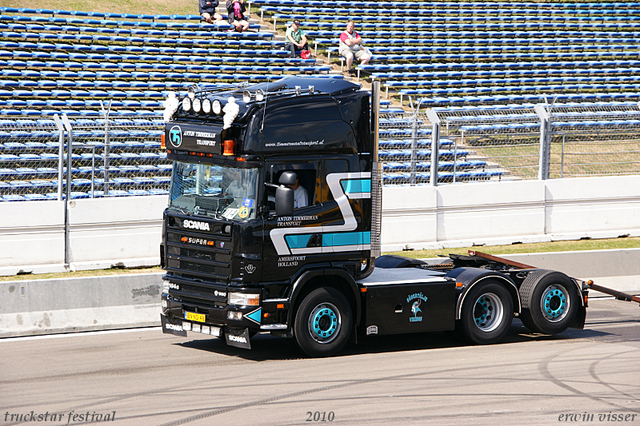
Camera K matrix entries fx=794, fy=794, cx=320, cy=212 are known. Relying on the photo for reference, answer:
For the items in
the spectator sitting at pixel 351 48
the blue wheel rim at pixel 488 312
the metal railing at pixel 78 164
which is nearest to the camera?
the blue wheel rim at pixel 488 312

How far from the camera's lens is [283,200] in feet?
29.1

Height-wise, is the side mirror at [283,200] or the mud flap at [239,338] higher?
the side mirror at [283,200]

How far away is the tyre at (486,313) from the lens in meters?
10.1

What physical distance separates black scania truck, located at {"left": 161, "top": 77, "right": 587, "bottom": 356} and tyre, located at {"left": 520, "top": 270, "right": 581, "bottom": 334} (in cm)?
68

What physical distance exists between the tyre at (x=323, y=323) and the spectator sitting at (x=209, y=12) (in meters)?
19.6

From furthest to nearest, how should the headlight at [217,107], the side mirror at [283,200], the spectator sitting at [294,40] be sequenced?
the spectator sitting at [294,40] → the headlight at [217,107] → the side mirror at [283,200]

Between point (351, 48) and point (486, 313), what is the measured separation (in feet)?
56.9

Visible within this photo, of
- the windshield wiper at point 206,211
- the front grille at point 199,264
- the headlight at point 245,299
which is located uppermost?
the windshield wiper at point 206,211

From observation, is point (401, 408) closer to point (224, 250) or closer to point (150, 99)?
point (224, 250)

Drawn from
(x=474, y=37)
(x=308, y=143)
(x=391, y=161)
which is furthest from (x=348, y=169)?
(x=474, y=37)

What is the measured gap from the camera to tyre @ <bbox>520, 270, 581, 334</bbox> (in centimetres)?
1035

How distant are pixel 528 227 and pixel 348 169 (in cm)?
813

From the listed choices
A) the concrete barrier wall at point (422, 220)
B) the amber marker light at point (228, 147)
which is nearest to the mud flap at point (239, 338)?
the amber marker light at point (228, 147)

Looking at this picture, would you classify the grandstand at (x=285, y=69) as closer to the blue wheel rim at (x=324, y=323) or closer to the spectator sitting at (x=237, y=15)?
the spectator sitting at (x=237, y=15)
